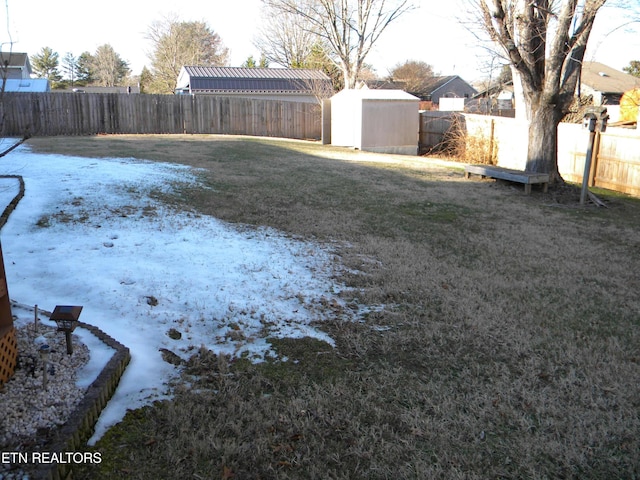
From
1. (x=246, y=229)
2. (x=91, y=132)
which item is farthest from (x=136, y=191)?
→ (x=91, y=132)

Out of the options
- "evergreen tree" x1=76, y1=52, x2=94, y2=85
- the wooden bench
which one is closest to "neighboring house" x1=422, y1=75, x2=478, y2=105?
"evergreen tree" x1=76, y1=52, x2=94, y2=85

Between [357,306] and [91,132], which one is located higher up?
[91,132]

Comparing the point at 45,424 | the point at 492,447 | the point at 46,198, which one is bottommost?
the point at 492,447

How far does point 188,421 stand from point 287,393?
2.16 feet

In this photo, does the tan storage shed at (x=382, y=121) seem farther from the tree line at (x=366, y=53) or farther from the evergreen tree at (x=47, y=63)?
the evergreen tree at (x=47, y=63)

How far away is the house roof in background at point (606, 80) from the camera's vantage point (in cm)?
4256

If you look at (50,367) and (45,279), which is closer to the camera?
(50,367)

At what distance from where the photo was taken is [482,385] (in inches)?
146

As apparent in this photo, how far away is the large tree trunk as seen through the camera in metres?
11.9

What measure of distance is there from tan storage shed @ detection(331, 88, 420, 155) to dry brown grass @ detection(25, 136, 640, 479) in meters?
12.1

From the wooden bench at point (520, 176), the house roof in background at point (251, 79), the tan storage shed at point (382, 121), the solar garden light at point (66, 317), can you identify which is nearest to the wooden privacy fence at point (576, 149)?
the wooden bench at point (520, 176)

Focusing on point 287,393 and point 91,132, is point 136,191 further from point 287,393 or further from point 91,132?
point 91,132

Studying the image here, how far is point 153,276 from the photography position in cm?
505

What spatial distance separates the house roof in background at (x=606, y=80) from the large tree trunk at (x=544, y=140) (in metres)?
34.1
